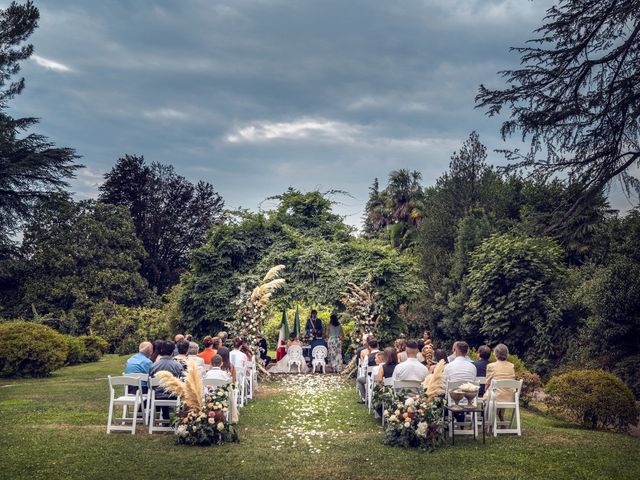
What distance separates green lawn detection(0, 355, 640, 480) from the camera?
27.6 ft

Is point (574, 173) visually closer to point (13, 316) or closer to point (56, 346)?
point (56, 346)

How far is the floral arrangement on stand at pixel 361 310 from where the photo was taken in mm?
21859

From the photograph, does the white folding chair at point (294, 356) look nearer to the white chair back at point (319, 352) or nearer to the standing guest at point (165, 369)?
the white chair back at point (319, 352)

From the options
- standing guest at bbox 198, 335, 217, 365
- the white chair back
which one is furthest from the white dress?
standing guest at bbox 198, 335, 217, 365

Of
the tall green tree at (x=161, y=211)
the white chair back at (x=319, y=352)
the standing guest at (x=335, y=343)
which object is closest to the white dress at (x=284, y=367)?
the white chair back at (x=319, y=352)

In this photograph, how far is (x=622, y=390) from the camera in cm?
1259

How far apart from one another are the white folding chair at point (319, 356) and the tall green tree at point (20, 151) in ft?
56.6

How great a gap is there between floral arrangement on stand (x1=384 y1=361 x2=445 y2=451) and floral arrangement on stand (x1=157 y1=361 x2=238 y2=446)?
8.76 feet

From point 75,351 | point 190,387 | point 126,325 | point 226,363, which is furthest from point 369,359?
point 126,325

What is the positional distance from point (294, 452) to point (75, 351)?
19.2 metres

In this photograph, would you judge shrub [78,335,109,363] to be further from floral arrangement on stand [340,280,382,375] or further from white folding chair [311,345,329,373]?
floral arrangement on stand [340,280,382,375]

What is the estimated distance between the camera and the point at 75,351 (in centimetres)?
2617

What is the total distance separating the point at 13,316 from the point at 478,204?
2621cm

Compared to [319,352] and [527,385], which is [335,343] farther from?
[527,385]
